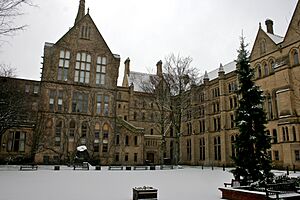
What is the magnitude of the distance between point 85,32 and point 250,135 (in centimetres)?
3529

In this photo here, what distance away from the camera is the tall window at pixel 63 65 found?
3988 centimetres

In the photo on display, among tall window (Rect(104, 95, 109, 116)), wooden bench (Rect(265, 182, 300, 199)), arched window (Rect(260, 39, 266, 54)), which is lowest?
wooden bench (Rect(265, 182, 300, 199))

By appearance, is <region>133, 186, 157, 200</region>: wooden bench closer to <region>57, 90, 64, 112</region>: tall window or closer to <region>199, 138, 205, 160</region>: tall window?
<region>57, 90, 64, 112</region>: tall window

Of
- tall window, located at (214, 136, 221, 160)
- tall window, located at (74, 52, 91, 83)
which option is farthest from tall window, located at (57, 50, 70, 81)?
tall window, located at (214, 136, 221, 160)

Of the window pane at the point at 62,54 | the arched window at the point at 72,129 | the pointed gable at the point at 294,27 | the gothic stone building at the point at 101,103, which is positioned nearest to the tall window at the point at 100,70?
the gothic stone building at the point at 101,103

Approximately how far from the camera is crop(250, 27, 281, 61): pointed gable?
3847 cm

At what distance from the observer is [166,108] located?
38.7 m

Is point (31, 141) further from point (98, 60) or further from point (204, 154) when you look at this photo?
point (204, 154)

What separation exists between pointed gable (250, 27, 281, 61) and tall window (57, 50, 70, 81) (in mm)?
30725

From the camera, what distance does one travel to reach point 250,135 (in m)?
14.3

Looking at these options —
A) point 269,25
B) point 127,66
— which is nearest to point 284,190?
point 269,25

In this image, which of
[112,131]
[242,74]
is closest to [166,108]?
[112,131]

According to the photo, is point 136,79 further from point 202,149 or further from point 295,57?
point 295,57

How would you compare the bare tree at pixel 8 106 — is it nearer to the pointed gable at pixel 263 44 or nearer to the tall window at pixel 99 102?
the tall window at pixel 99 102
